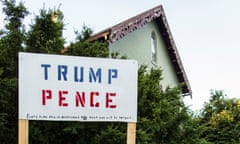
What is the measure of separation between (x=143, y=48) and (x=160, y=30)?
2.17 m

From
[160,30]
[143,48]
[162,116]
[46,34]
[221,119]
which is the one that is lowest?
[221,119]

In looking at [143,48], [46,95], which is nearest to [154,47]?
[143,48]

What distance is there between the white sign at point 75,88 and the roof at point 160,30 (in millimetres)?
4212

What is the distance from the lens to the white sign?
4164 mm

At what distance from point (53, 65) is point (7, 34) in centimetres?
262

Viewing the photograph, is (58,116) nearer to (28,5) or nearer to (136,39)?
(28,5)

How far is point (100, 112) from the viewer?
170 inches

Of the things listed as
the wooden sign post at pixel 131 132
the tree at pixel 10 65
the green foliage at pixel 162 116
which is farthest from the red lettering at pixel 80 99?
the green foliage at pixel 162 116

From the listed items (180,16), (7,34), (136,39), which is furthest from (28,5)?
(180,16)

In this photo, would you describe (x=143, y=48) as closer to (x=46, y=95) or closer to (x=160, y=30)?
(x=160, y=30)

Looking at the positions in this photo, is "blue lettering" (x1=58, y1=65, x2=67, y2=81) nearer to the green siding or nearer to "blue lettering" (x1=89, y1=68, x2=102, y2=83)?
"blue lettering" (x1=89, y1=68, x2=102, y2=83)

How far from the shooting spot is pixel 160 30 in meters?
15.1

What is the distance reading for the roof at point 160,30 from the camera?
1035 cm

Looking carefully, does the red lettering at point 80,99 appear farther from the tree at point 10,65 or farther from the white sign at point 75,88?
the tree at point 10,65
